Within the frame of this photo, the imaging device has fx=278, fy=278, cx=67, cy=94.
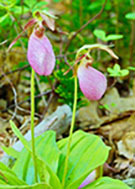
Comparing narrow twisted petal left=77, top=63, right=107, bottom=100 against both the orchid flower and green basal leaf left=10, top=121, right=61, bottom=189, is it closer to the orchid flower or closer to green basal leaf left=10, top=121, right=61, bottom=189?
the orchid flower

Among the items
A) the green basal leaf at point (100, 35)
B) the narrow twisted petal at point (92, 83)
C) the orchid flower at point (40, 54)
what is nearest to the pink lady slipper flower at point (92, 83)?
the narrow twisted petal at point (92, 83)

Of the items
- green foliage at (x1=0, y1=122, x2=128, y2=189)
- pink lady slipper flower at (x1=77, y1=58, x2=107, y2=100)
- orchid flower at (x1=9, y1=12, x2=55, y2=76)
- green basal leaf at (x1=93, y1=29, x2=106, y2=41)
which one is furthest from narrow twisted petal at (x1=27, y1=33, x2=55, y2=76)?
green basal leaf at (x1=93, y1=29, x2=106, y2=41)

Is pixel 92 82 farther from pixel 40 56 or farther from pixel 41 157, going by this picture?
pixel 41 157

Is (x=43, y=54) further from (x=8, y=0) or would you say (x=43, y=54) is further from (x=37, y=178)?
(x=8, y=0)

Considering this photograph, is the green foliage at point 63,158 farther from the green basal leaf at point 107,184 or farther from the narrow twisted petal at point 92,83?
the narrow twisted petal at point 92,83

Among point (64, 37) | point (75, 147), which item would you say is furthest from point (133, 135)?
point (64, 37)

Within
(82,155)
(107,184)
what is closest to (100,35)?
(82,155)
